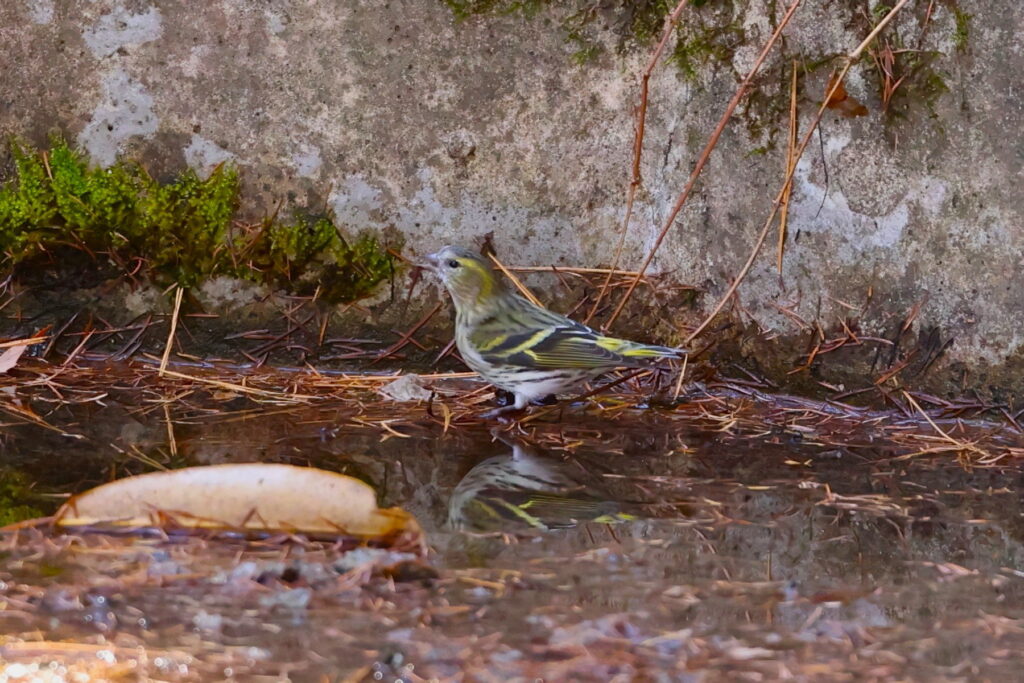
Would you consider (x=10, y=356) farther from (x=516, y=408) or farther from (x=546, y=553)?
(x=546, y=553)

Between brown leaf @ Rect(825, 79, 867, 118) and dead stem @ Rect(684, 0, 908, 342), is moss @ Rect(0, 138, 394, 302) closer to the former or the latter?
dead stem @ Rect(684, 0, 908, 342)

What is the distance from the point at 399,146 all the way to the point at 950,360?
244 cm

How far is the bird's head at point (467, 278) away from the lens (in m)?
4.47

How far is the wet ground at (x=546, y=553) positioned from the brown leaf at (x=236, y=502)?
84mm

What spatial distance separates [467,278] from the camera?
14.7 ft

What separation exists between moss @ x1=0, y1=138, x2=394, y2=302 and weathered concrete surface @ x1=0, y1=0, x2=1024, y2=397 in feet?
0.32

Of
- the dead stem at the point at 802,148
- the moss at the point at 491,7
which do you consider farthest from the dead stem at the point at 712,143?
the moss at the point at 491,7

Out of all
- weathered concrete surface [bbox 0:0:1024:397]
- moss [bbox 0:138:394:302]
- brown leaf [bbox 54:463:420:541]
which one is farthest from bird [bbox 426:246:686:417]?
brown leaf [bbox 54:463:420:541]

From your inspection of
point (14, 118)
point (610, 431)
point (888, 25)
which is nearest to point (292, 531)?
point (610, 431)

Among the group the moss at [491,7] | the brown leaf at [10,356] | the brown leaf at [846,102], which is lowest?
the brown leaf at [10,356]

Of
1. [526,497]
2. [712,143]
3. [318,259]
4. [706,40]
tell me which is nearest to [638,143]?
[712,143]

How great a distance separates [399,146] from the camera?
15.5 feet

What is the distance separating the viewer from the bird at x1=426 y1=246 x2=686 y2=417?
14.0ft

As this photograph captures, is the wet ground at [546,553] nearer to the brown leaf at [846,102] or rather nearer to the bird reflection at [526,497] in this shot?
the bird reflection at [526,497]
